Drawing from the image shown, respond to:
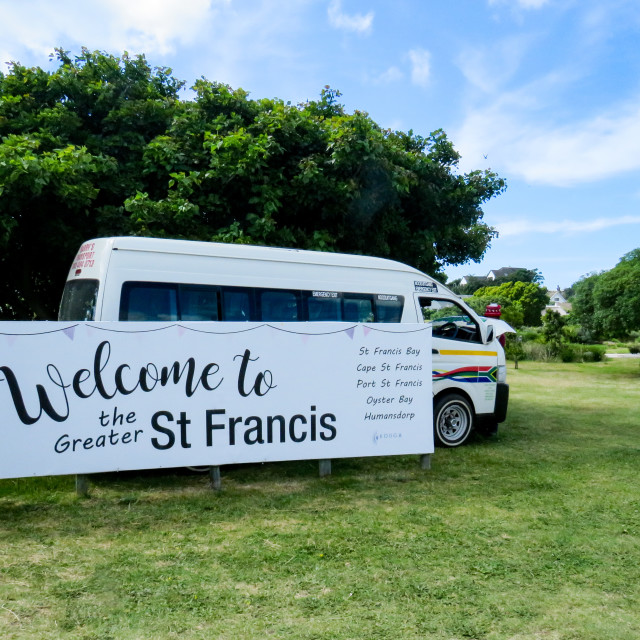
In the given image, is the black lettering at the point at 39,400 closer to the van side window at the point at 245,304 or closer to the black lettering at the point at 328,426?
the van side window at the point at 245,304

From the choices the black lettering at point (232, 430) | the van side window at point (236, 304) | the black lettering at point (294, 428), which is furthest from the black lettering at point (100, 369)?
the black lettering at point (294, 428)

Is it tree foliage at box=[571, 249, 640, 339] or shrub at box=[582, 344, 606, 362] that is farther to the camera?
shrub at box=[582, 344, 606, 362]

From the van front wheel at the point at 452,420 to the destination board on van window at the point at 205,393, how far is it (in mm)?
1798

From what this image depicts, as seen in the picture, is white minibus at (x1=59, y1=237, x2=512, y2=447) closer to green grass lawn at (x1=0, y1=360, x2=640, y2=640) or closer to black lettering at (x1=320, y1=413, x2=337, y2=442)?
green grass lawn at (x1=0, y1=360, x2=640, y2=640)

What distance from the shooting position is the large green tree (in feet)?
34.6

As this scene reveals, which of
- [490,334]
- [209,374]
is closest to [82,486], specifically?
[209,374]

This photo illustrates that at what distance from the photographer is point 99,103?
12344mm

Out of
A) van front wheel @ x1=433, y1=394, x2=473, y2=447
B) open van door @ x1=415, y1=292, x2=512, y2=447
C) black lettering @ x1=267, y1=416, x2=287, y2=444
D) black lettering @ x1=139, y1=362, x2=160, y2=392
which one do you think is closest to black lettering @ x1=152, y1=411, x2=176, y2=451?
black lettering @ x1=139, y1=362, x2=160, y2=392

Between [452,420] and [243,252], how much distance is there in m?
4.14

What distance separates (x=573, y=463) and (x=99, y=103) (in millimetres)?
10326

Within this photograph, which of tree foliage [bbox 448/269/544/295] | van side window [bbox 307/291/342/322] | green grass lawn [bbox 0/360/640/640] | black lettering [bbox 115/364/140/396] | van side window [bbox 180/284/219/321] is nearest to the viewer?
green grass lawn [bbox 0/360/640/640]

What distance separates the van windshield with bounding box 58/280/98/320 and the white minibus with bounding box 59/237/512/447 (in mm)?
13

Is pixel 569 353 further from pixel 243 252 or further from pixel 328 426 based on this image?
pixel 328 426

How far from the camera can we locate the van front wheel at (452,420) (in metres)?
9.62
